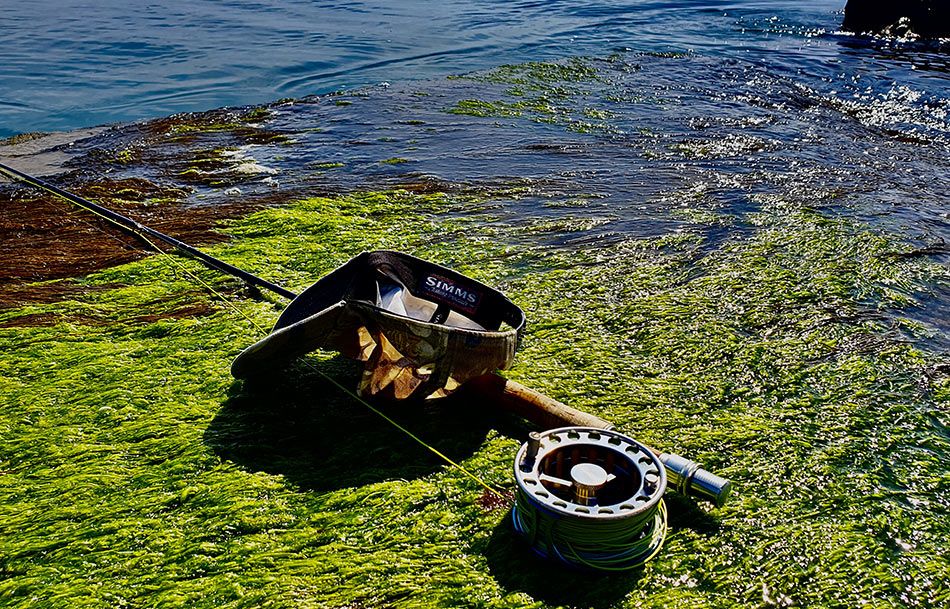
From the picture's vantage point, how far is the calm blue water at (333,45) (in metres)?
12.7

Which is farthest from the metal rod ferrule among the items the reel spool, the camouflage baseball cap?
the camouflage baseball cap

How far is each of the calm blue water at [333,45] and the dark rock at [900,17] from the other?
593 millimetres

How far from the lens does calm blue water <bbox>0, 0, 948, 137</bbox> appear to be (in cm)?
1270

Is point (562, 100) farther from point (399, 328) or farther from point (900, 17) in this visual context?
point (900, 17)

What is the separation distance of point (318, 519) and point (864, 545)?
207 centimetres

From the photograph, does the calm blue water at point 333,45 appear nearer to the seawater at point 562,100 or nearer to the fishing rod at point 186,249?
the seawater at point 562,100

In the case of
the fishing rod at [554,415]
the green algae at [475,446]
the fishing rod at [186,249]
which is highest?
the fishing rod at [186,249]

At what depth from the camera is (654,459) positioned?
2.79 m

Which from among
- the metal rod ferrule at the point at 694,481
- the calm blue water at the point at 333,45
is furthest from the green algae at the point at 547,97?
the metal rod ferrule at the point at 694,481

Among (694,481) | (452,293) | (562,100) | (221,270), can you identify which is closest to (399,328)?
(452,293)

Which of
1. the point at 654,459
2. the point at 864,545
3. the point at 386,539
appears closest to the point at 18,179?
the point at 386,539

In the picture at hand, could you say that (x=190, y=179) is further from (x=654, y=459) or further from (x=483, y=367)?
(x=654, y=459)

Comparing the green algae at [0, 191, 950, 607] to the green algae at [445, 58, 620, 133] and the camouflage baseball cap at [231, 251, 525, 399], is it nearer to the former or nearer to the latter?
the camouflage baseball cap at [231, 251, 525, 399]

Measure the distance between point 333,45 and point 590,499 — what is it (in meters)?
15.5
